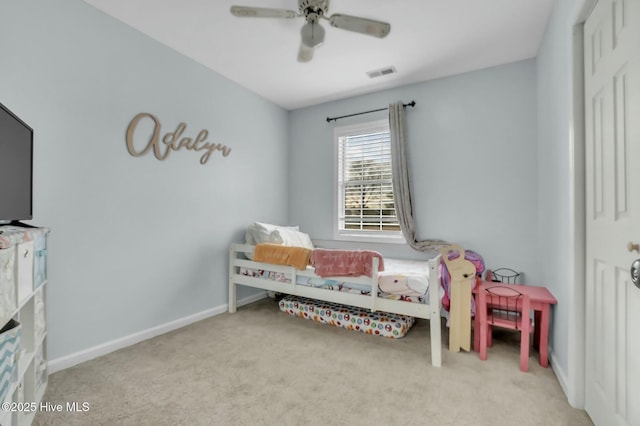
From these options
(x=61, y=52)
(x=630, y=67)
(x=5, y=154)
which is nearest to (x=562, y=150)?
(x=630, y=67)

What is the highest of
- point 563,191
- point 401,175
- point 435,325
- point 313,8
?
point 313,8

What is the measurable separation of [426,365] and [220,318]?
1945mm

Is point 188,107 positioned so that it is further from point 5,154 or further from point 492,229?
point 492,229

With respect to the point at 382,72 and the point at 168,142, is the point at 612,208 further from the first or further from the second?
the point at 168,142

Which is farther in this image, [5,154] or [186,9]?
[186,9]

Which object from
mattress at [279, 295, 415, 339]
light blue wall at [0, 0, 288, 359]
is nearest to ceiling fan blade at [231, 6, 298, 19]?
light blue wall at [0, 0, 288, 359]

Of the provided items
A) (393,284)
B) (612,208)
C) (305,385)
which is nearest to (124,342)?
(305,385)

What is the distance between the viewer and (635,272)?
105 centimetres

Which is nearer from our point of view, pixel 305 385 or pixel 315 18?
pixel 305 385

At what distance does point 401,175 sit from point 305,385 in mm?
2283

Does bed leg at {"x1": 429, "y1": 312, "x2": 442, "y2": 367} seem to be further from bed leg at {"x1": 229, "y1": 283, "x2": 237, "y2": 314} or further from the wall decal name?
the wall decal name

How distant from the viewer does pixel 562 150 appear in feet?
6.14

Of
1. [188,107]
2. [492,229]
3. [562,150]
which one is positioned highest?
[188,107]

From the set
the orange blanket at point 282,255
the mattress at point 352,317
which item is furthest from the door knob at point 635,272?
the orange blanket at point 282,255
